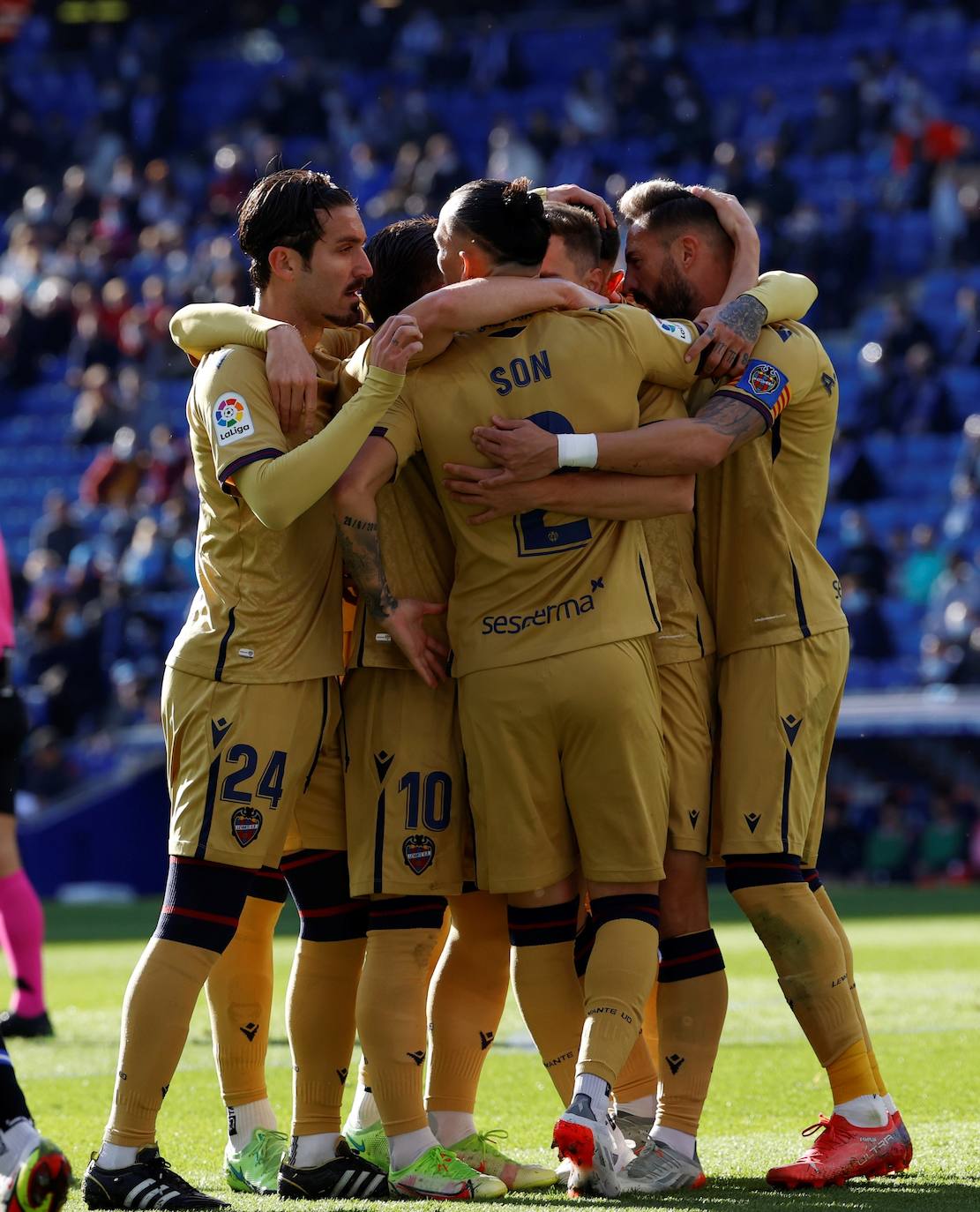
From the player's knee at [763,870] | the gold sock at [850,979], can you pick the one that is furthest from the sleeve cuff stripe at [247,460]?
the gold sock at [850,979]

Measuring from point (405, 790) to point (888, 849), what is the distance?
12.2 meters

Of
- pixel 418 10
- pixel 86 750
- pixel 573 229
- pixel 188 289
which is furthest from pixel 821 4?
pixel 573 229

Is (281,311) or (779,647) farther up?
(281,311)

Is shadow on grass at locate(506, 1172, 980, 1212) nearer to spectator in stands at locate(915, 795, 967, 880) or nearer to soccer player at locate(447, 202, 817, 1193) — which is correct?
soccer player at locate(447, 202, 817, 1193)

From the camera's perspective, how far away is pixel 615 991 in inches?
180

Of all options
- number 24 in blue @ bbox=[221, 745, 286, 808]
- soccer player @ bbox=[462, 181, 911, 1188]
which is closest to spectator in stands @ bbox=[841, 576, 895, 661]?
soccer player @ bbox=[462, 181, 911, 1188]

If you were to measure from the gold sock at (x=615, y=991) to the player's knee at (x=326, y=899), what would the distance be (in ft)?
2.23

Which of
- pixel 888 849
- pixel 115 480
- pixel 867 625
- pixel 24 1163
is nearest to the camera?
pixel 24 1163

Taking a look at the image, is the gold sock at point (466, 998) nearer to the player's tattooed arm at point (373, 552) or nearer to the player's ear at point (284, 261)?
the player's tattooed arm at point (373, 552)

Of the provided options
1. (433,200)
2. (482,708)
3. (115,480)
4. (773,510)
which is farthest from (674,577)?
(433,200)

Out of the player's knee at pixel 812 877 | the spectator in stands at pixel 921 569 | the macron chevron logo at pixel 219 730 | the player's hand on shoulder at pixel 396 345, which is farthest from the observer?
the spectator in stands at pixel 921 569

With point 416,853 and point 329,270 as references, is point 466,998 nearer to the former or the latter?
point 416,853

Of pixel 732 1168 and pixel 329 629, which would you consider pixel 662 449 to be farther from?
pixel 732 1168

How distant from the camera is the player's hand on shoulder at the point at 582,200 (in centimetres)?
543
